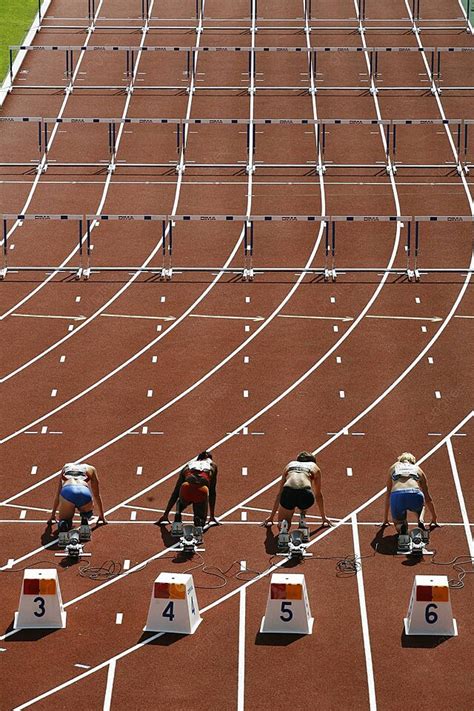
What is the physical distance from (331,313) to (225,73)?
19.7 m

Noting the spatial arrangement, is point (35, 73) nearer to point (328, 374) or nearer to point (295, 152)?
point (295, 152)

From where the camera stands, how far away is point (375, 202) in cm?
4172

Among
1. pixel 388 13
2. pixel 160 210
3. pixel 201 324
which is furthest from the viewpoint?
pixel 388 13

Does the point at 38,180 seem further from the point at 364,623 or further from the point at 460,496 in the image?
the point at 364,623

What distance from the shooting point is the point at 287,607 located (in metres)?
22.3

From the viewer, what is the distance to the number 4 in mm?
22266

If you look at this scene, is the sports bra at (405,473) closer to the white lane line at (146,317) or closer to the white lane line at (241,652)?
the white lane line at (241,652)

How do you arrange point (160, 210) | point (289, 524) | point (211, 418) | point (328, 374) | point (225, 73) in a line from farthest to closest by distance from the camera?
point (225, 73)
point (160, 210)
point (328, 374)
point (211, 418)
point (289, 524)

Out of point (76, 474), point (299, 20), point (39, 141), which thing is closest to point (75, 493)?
point (76, 474)

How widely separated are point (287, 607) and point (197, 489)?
9.67 feet

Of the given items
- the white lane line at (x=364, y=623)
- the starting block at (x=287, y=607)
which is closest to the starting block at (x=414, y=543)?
the white lane line at (x=364, y=623)

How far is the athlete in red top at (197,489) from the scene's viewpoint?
2467 centimetres

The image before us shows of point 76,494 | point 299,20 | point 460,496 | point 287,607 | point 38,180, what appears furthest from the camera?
point 299,20

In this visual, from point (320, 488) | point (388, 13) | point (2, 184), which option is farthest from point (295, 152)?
point (320, 488)
